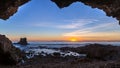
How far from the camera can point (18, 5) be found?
3606cm

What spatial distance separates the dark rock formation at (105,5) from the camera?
3483 centimetres

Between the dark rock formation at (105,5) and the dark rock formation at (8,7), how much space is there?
15.1ft

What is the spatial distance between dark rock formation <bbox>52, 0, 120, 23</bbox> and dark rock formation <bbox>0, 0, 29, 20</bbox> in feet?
15.1

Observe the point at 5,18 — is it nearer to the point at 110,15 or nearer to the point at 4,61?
the point at 4,61

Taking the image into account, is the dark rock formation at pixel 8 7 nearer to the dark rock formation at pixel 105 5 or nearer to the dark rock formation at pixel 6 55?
the dark rock formation at pixel 6 55

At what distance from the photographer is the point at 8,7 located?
35.2 m

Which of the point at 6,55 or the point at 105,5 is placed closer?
the point at 6,55

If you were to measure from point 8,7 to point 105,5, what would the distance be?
1199 cm

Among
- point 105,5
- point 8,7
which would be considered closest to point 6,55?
point 8,7

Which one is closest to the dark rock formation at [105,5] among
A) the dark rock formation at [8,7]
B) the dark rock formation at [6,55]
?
the dark rock formation at [8,7]

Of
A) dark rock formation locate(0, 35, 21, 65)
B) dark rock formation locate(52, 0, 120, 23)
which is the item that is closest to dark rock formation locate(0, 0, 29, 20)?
dark rock formation locate(0, 35, 21, 65)

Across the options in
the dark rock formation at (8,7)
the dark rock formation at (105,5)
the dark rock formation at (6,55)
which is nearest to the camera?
the dark rock formation at (8,7)

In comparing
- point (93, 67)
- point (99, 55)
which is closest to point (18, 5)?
point (93, 67)

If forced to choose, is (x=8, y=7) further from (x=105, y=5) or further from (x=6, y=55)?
(x=105, y=5)
